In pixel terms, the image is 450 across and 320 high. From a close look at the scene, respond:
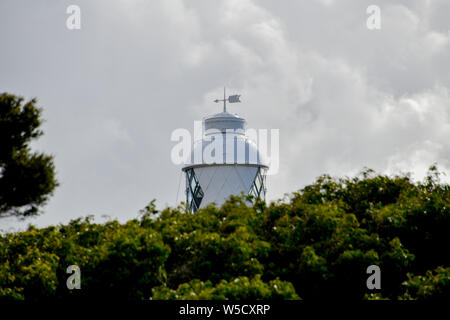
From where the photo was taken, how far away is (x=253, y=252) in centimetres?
1536

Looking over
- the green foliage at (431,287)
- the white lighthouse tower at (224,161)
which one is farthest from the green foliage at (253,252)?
the white lighthouse tower at (224,161)

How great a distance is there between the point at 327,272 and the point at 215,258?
2.42m

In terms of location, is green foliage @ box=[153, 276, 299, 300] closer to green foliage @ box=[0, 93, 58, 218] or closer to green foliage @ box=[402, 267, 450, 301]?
green foliage @ box=[402, 267, 450, 301]

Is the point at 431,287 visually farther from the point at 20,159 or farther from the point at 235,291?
the point at 20,159

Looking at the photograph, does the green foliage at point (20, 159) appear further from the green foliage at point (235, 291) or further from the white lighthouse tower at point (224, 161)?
the white lighthouse tower at point (224, 161)

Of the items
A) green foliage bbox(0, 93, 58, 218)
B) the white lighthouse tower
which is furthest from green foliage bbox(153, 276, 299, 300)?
the white lighthouse tower

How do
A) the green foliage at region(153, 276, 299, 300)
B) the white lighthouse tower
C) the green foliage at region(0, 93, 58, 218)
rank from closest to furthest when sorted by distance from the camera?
the green foliage at region(153, 276, 299, 300), the green foliage at region(0, 93, 58, 218), the white lighthouse tower

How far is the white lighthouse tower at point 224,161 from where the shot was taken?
42.7m

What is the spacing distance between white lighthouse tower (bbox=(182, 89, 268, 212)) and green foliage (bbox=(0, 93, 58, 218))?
917 inches

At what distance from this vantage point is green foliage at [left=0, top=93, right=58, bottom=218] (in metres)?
19.0

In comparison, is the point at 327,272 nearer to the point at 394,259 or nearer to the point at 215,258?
the point at 394,259

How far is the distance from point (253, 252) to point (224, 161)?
1080 inches
